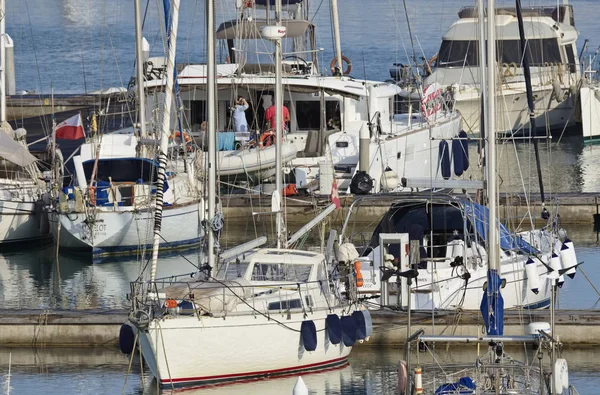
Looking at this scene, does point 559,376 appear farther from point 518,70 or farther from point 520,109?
point 518,70

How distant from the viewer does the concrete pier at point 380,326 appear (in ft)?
65.7

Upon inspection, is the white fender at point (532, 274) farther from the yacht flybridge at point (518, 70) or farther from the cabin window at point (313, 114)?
the yacht flybridge at point (518, 70)

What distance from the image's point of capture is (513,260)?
870 inches

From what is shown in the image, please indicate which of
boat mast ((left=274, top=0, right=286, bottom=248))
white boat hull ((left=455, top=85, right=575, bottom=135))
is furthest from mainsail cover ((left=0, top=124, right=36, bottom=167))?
white boat hull ((left=455, top=85, right=575, bottom=135))

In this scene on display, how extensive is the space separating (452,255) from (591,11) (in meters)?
73.6

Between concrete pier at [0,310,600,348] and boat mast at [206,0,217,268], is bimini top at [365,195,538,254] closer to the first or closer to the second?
concrete pier at [0,310,600,348]

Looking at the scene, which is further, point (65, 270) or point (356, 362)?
point (65, 270)

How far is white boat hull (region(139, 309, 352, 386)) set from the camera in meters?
18.0

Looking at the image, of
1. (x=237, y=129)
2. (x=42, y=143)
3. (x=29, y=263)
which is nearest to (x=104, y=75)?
(x=42, y=143)

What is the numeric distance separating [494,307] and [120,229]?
1199 cm

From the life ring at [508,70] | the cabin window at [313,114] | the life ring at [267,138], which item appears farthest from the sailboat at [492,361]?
the life ring at [508,70]

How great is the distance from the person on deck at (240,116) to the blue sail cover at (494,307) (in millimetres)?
15552

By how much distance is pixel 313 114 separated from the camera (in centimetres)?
3453

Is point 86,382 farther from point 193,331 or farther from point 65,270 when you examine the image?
point 65,270
